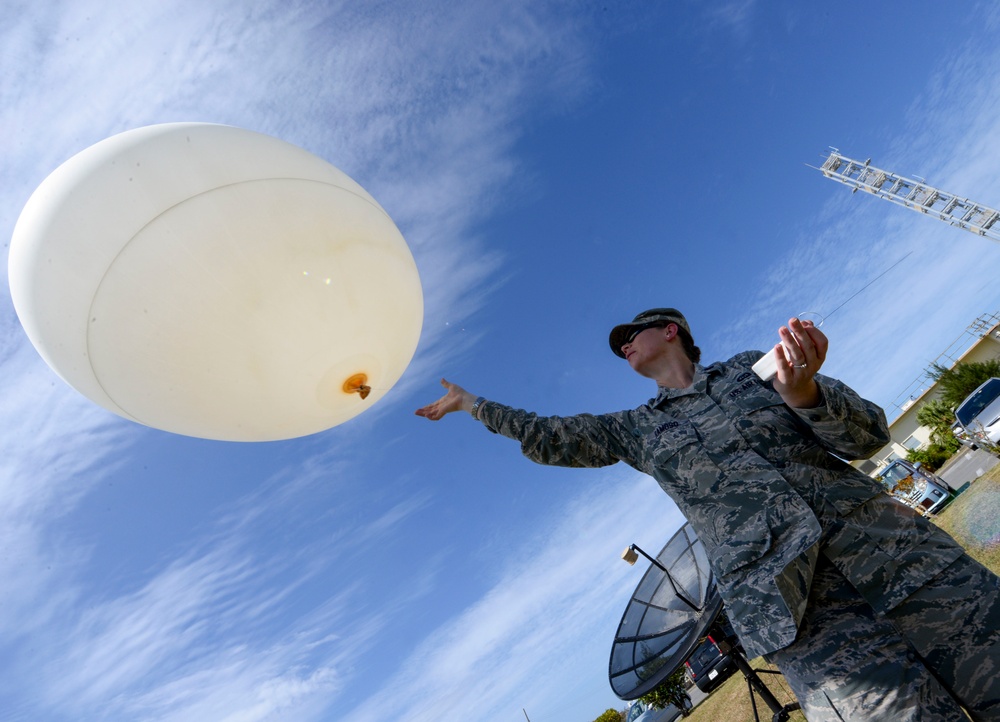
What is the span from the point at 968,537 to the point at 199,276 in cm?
1208

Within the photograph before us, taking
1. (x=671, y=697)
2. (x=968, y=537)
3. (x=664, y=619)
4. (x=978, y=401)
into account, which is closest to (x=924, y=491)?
(x=978, y=401)

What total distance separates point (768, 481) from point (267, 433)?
2.41 metres

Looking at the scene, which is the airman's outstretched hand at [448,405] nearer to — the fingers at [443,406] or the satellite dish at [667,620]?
the fingers at [443,406]

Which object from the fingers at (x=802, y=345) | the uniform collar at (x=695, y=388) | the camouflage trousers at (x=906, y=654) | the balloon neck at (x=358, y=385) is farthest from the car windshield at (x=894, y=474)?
the balloon neck at (x=358, y=385)

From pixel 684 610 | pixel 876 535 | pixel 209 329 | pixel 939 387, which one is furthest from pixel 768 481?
pixel 939 387

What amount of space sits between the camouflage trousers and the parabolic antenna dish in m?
3.25

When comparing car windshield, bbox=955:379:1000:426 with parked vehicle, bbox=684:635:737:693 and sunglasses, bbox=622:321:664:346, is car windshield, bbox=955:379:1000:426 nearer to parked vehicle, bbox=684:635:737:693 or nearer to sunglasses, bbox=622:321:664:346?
parked vehicle, bbox=684:635:737:693

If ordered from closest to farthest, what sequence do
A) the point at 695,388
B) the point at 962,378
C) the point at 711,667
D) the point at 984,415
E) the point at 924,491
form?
the point at 695,388
the point at 711,667
the point at 984,415
the point at 924,491
the point at 962,378

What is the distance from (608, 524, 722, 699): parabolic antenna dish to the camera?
221 inches

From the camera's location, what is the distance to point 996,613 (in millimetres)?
2006

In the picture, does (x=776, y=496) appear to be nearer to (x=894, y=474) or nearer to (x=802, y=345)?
(x=802, y=345)

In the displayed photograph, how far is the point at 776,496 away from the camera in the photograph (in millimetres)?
2295

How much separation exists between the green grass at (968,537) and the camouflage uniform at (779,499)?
237 inches

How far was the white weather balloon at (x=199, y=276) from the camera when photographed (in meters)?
2.26
